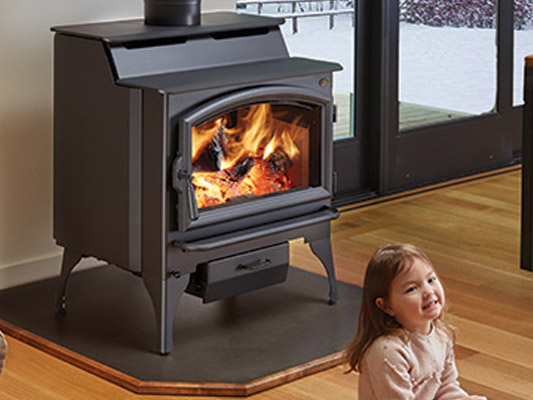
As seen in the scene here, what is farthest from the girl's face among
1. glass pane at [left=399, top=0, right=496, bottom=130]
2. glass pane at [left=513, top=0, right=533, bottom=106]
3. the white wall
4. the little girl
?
glass pane at [left=513, top=0, right=533, bottom=106]

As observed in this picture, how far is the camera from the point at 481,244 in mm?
3984

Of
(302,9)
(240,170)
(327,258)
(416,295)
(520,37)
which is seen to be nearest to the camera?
(416,295)

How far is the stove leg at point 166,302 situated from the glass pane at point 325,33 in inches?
60.4

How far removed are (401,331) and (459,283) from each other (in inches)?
60.0

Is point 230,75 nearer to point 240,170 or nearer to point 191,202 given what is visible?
point 240,170

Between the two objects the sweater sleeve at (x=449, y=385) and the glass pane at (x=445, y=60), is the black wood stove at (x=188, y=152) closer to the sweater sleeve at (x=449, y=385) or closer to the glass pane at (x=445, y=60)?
the sweater sleeve at (x=449, y=385)

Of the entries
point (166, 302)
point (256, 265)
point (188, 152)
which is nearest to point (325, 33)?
point (256, 265)

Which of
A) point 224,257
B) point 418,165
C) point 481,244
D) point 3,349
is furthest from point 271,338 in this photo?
point 418,165

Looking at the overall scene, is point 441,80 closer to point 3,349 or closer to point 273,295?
point 273,295

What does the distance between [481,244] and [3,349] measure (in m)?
2.62

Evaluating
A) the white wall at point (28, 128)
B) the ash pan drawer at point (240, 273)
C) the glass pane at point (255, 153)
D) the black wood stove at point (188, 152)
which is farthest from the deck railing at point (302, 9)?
the ash pan drawer at point (240, 273)

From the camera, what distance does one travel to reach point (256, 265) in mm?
3115

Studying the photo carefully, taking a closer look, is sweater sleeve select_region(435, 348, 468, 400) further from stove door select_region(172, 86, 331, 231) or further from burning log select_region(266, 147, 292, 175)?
burning log select_region(266, 147, 292, 175)

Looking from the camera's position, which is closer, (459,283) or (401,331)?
(401,331)
